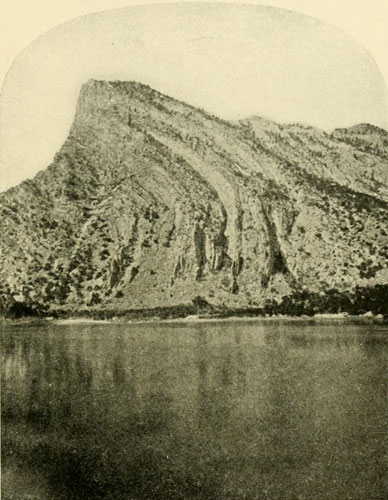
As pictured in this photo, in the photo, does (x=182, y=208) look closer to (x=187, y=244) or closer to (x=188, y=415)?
(x=187, y=244)

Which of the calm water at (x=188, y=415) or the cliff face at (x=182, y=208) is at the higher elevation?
the cliff face at (x=182, y=208)

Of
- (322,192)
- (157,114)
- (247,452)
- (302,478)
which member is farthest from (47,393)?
(322,192)

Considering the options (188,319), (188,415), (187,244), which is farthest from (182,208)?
(188,415)

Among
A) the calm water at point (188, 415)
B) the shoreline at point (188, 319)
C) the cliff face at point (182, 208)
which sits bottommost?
the calm water at point (188, 415)

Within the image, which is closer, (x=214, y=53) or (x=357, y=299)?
(x=214, y=53)

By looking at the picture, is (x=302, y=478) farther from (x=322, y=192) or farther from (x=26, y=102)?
(x=26, y=102)

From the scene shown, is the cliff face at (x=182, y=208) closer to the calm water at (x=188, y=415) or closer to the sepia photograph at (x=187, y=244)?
the sepia photograph at (x=187, y=244)

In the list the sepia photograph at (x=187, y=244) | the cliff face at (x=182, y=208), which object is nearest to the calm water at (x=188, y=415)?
the sepia photograph at (x=187, y=244)
